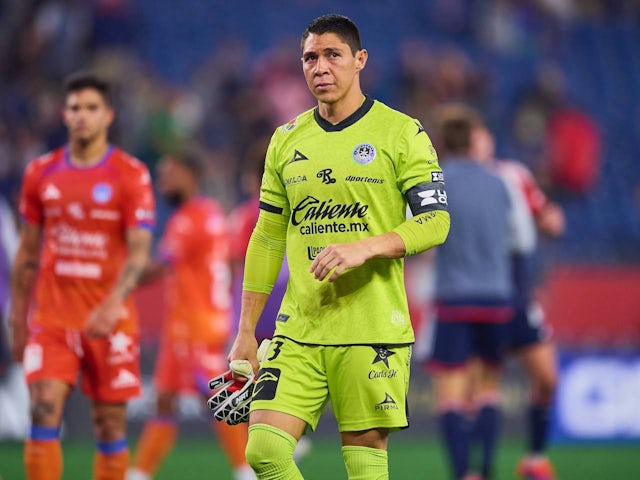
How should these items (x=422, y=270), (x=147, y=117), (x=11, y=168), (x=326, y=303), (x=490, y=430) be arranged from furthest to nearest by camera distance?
(x=147, y=117), (x=11, y=168), (x=422, y=270), (x=490, y=430), (x=326, y=303)

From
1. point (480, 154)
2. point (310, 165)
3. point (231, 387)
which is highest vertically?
point (480, 154)

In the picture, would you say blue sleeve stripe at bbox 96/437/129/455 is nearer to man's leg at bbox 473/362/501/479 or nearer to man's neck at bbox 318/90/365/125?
man's neck at bbox 318/90/365/125

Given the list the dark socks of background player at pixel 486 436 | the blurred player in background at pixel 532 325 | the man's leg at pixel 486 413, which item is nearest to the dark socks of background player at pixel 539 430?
the blurred player in background at pixel 532 325

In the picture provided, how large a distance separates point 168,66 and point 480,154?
10203 mm

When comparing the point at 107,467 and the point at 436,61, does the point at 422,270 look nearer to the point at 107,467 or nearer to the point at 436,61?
the point at 436,61

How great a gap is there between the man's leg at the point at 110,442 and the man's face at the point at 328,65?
2409 millimetres

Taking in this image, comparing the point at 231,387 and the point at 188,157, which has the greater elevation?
the point at 188,157

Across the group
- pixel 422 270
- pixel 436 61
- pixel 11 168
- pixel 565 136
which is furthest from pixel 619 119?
pixel 11 168

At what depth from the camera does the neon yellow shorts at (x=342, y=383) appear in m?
4.43

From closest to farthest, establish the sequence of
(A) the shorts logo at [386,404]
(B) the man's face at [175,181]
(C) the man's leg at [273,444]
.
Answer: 1. (C) the man's leg at [273,444]
2. (A) the shorts logo at [386,404]
3. (B) the man's face at [175,181]

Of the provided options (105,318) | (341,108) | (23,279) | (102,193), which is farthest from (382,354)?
(23,279)

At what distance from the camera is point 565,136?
51.4 ft

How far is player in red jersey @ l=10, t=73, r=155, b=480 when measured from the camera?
598 centimetres

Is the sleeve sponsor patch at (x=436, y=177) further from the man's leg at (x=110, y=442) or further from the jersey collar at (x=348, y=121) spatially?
the man's leg at (x=110, y=442)
